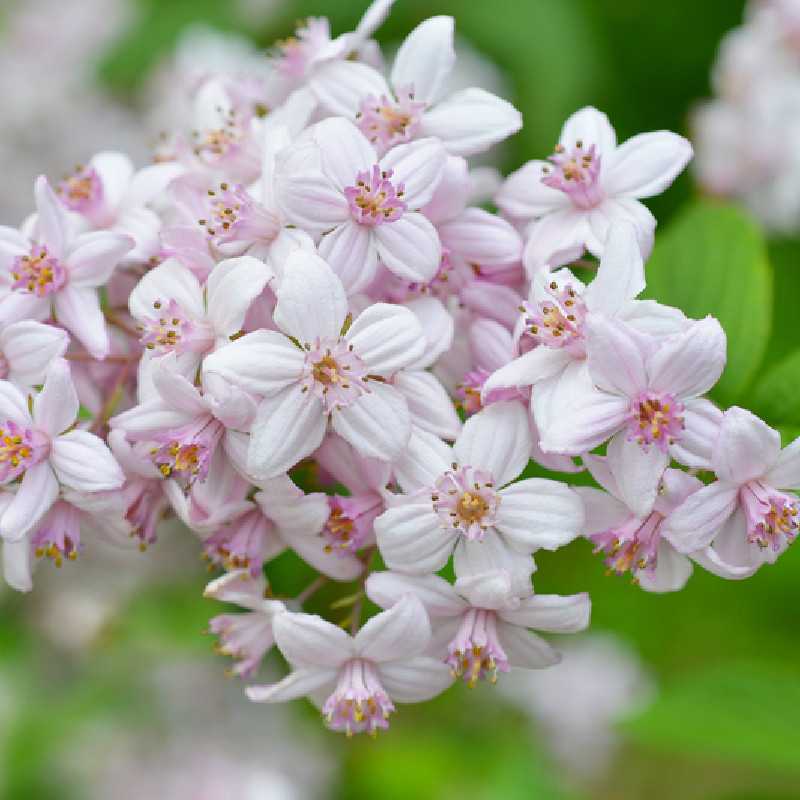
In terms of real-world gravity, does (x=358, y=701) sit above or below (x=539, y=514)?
below

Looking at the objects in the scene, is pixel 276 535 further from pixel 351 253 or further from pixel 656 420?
pixel 656 420

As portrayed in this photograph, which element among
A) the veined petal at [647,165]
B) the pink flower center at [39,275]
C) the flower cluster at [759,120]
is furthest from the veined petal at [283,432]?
the flower cluster at [759,120]

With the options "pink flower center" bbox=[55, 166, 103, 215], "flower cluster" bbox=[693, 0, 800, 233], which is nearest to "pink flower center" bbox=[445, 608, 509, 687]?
"pink flower center" bbox=[55, 166, 103, 215]

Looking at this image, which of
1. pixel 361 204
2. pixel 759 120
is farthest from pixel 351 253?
pixel 759 120

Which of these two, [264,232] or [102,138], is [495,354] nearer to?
[264,232]

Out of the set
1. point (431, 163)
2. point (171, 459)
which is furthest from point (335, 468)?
point (431, 163)
